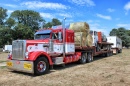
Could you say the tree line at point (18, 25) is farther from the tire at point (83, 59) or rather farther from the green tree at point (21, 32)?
the tire at point (83, 59)

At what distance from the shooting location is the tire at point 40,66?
30.7 feet

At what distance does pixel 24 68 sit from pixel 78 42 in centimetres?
593

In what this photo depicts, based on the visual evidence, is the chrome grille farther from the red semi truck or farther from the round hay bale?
the round hay bale

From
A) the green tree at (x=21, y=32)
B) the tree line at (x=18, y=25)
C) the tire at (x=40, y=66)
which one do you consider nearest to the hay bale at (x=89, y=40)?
the tire at (x=40, y=66)

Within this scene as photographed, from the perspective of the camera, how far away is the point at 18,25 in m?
57.5

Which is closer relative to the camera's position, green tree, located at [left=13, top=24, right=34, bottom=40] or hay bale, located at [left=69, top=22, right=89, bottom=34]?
hay bale, located at [left=69, top=22, right=89, bottom=34]

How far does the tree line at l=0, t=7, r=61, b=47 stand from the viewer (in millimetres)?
52972

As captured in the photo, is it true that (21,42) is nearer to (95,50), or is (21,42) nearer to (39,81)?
(39,81)

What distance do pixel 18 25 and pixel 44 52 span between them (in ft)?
164

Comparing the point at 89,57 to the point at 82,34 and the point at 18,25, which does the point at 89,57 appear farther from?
the point at 18,25

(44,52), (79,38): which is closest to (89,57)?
(79,38)

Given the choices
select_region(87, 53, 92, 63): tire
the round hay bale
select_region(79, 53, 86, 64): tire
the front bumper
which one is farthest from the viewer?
select_region(87, 53, 92, 63): tire

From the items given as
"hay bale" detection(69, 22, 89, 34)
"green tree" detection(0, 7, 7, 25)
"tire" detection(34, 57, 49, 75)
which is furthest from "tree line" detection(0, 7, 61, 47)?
"tire" detection(34, 57, 49, 75)

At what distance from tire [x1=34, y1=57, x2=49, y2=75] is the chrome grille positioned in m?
0.85
